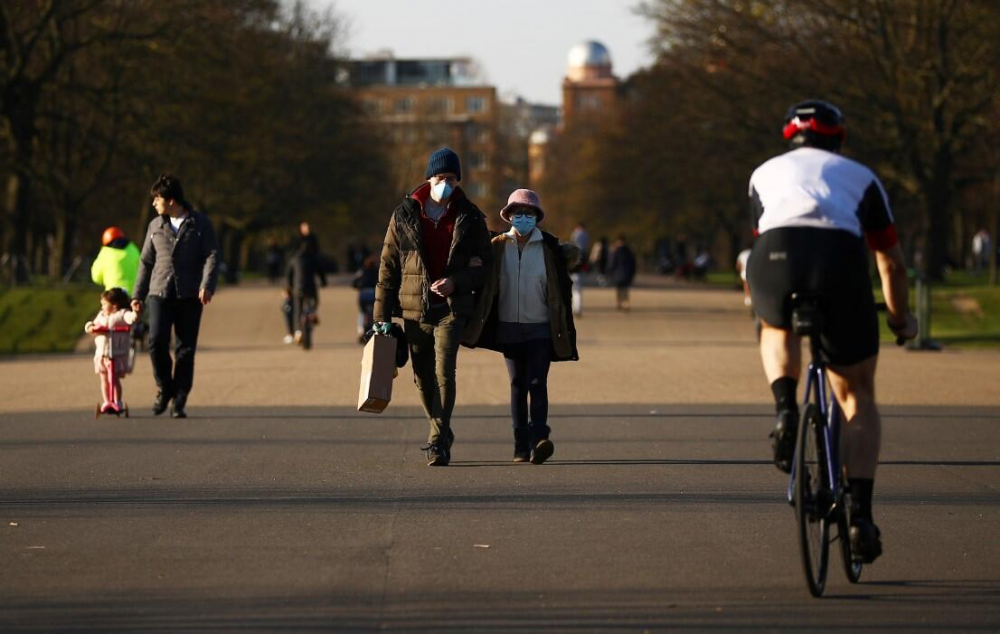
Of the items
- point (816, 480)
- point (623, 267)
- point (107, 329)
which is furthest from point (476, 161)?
point (816, 480)

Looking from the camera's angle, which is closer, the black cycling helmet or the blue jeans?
the black cycling helmet

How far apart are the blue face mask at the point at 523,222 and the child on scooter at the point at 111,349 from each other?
4531mm

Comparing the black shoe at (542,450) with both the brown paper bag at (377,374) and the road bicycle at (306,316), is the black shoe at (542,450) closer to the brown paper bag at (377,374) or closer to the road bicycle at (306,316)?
the brown paper bag at (377,374)

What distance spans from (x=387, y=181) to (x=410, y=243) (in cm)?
6434

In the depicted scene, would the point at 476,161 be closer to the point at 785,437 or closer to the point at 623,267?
the point at 623,267

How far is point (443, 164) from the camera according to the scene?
446 inches

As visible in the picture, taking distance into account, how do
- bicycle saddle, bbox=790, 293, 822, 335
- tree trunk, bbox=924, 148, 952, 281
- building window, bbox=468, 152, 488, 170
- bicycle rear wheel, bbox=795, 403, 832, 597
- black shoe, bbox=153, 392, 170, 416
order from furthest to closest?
building window, bbox=468, 152, 488, 170
tree trunk, bbox=924, 148, 952, 281
black shoe, bbox=153, 392, 170, 416
bicycle saddle, bbox=790, 293, 822, 335
bicycle rear wheel, bbox=795, 403, 832, 597

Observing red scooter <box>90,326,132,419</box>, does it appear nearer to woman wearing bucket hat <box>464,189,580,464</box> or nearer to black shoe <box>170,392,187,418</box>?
black shoe <box>170,392,187,418</box>

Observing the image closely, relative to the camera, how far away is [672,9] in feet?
128

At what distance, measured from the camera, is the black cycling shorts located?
22.9ft

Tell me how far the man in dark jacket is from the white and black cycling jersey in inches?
323

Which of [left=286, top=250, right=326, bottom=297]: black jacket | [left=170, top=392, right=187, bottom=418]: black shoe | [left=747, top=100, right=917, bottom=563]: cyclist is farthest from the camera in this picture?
[left=286, top=250, right=326, bottom=297]: black jacket

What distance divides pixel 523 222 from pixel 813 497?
4.92 meters

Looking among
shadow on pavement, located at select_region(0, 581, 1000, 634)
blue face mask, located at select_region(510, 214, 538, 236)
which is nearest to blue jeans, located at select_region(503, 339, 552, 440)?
blue face mask, located at select_region(510, 214, 538, 236)
